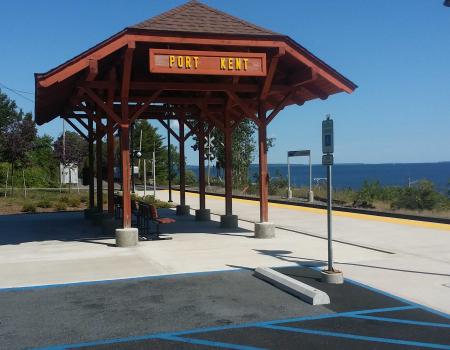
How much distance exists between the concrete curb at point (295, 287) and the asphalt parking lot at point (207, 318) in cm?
10

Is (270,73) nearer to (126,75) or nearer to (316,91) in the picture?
(316,91)

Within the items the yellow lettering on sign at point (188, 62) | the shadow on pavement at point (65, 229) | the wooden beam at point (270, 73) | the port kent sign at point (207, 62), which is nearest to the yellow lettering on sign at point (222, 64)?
the port kent sign at point (207, 62)

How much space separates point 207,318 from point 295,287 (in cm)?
149

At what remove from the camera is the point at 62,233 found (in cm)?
1398

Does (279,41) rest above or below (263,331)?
above

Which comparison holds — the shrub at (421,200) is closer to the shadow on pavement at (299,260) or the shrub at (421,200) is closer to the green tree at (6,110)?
the shadow on pavement at (299,260)

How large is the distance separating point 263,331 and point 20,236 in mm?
9593

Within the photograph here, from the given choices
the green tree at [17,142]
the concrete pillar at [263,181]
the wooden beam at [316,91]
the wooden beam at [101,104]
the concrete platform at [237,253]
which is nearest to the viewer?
the concrete platform at [237,253]

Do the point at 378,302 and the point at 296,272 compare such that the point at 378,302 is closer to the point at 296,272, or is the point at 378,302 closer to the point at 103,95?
the point at 296,272

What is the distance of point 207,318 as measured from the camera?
6004mm

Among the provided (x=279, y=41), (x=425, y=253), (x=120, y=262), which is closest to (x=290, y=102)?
(x=279, y=41)

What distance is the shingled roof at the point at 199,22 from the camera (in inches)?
417

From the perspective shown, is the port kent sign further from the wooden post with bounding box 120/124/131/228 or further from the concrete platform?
the concrete platform

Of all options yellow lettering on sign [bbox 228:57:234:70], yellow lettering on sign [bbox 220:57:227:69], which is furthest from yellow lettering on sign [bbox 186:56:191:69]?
yellow lettering on sign [bbox 228:57:234:70]
